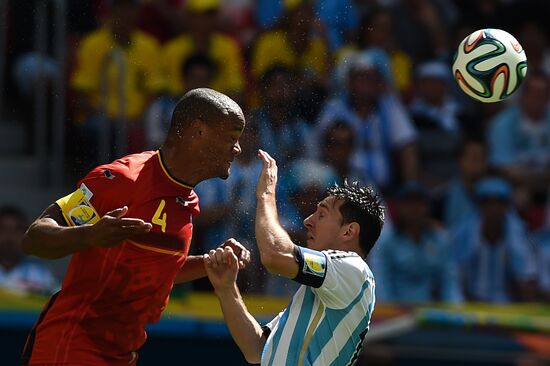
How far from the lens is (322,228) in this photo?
20.0ft

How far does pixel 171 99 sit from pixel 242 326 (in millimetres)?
4472

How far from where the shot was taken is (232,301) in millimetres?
6176

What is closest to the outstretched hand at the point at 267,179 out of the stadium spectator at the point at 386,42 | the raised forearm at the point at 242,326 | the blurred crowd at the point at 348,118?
the raised forearm at the point at 242,326

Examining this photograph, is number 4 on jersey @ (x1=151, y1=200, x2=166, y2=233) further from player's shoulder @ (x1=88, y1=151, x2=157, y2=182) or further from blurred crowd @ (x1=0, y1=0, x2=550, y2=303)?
blurred crowd @ (x1=0, y1=0, x2=550, y2=303)

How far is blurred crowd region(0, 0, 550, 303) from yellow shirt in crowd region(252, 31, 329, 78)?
19mm

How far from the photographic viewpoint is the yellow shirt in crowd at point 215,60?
11.0 m

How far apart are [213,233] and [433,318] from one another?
1833 mm

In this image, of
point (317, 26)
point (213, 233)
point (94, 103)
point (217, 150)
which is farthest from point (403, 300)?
point (217, 150)

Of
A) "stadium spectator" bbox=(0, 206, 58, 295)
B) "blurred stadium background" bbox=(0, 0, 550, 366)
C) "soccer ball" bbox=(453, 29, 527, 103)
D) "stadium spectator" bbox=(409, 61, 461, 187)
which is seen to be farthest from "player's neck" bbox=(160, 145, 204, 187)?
"stadium spectator" bbox=(409, 61, 461, 187)

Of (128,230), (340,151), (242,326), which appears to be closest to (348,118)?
(340,151)

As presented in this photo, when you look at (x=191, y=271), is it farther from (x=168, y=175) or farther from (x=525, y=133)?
(x=525, y=133)

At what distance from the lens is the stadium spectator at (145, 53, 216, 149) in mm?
9953

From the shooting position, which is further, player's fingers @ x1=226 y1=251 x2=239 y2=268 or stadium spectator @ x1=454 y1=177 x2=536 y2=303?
stadium spectator @ x1=454 y1=177 x2=536 y2=303

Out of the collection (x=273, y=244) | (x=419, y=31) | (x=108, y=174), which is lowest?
(x=273, y=244)
